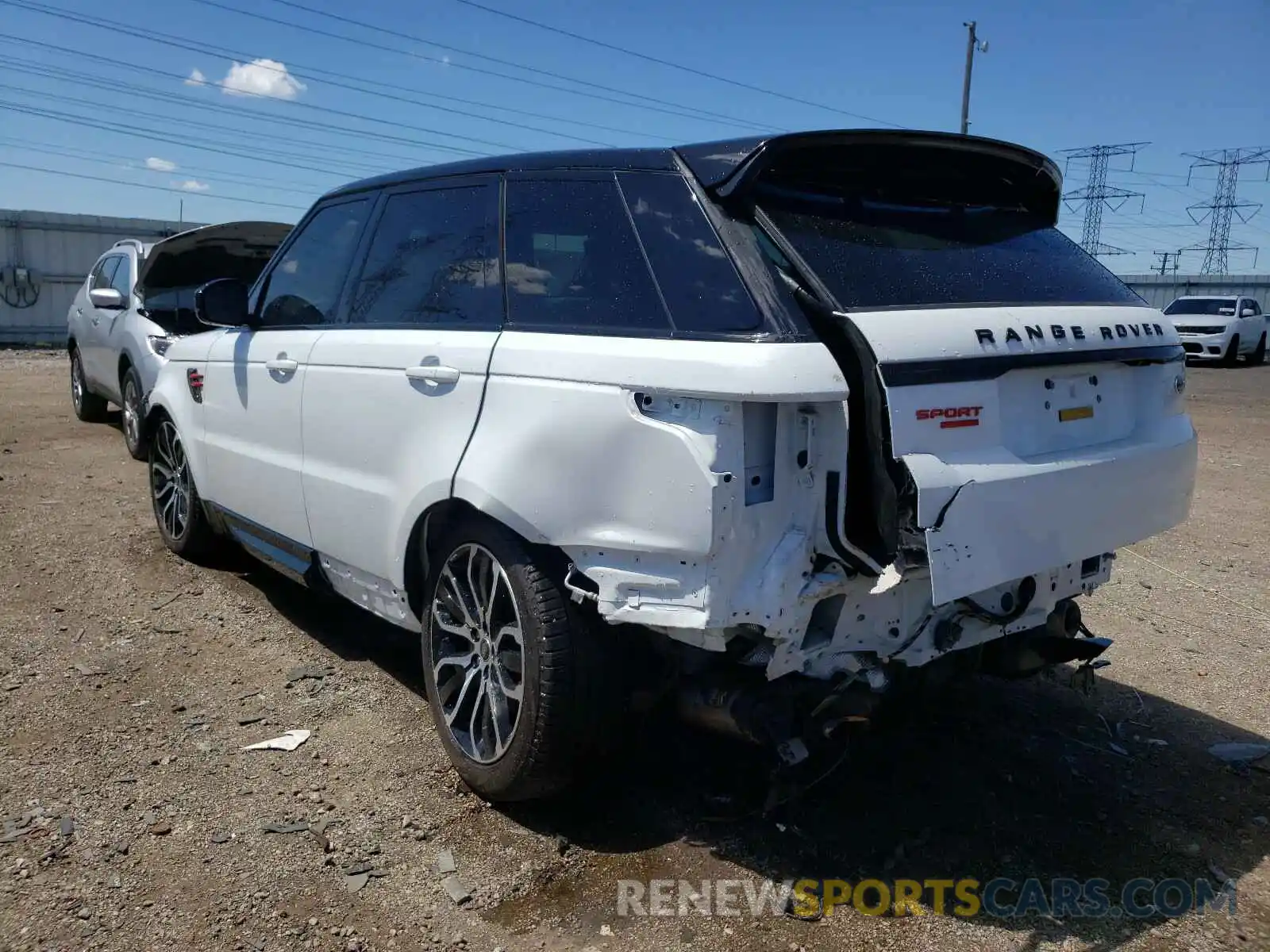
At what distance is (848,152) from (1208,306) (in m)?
25.5

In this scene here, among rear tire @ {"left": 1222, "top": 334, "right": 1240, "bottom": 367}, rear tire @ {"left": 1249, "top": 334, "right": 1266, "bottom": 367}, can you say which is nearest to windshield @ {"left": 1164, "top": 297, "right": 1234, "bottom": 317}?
rear tire @ {"left": 1222, "top": 334, "right": 1240, "bottom": 367}

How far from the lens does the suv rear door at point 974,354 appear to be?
2547 mm

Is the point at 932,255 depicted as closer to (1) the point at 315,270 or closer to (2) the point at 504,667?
(2) the point at 504,667

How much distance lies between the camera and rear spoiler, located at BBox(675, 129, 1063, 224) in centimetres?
277

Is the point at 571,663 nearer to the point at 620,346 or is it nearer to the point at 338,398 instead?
the point at 620,346

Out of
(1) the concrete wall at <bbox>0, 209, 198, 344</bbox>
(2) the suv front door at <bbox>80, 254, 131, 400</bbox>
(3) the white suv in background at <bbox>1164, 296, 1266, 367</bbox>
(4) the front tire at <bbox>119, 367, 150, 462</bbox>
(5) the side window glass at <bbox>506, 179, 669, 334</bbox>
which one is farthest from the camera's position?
(3) the white suv in background at <bbox>1164, 296, 1266, 367</bbox>

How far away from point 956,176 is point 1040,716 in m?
2.12

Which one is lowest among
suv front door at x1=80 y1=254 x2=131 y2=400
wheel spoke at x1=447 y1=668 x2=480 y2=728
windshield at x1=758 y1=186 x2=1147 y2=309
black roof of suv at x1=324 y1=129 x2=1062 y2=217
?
wheel spoke at x1=447 y1=668 x2=480 y2=728

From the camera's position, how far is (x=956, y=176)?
3.35 meters

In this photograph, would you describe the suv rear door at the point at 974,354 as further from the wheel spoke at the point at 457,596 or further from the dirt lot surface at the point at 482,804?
the wheel spoke at the point at 457,596

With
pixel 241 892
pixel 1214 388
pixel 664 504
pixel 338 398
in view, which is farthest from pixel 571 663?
pixel 1214 388

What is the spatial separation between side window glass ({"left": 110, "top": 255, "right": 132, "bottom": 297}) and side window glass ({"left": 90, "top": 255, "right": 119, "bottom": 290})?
94 mm

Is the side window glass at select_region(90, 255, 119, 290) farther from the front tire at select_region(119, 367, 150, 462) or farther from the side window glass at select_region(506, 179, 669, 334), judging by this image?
the side window glass at select_region(506, 179, 669, 334)

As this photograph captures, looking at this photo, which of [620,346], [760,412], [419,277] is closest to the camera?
[760,412]
